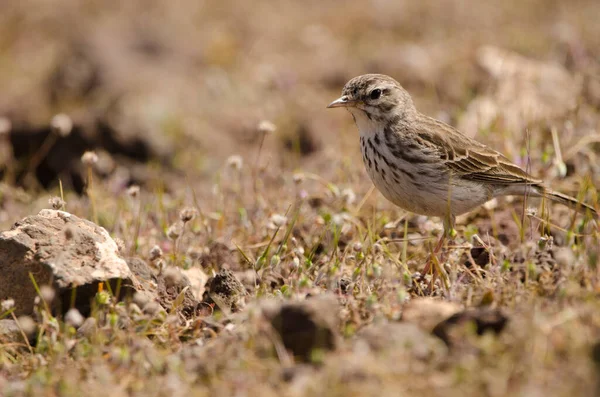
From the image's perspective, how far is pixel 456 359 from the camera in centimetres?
327

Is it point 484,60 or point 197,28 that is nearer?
point 484,60

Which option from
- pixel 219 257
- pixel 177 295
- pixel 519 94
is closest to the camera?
pixel 177 295

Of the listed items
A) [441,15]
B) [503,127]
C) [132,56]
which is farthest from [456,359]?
[441,15]

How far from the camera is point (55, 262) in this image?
13.9 feet

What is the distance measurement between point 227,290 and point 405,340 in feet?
4.72

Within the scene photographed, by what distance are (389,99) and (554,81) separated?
11.7 ft

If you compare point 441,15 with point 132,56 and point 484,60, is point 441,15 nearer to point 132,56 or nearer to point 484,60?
point 484,60

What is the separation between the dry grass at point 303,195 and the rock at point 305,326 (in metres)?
0.07

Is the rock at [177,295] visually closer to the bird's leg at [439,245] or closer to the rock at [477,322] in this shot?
the bird's leg at [439,245]

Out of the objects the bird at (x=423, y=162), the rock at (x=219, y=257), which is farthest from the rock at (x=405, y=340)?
the rock at (x=219, y=257)

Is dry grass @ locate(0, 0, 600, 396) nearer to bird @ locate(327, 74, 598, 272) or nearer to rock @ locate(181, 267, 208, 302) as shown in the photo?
rock @ locate(181, 267, 208, 302)

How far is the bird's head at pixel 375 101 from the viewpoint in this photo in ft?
18.3

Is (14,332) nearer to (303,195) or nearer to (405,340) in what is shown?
(405,340)

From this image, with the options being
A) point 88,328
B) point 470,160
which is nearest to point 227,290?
point 88,328
